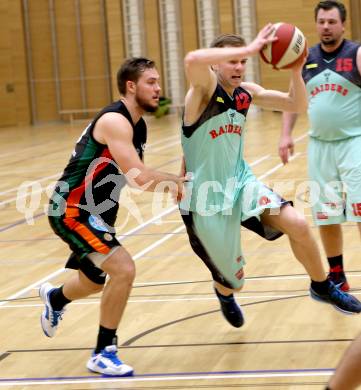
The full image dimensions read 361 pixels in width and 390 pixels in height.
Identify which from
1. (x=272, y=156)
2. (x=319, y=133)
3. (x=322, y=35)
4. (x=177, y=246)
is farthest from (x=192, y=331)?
(x=272, y=156)

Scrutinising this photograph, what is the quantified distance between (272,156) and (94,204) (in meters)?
11.6

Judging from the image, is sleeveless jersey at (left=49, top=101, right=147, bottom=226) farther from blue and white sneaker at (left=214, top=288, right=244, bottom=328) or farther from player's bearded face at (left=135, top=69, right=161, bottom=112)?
blue and white sneaker at (left=214, top=288, right=244, bottom=328)

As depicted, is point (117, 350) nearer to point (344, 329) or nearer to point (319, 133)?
point (344, 329)

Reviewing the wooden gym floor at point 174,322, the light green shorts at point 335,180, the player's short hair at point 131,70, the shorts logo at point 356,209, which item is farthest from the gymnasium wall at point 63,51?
the player's short hair at point 131,70

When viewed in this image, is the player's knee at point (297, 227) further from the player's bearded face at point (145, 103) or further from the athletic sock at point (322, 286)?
the player's bearded face at point (145, 103)

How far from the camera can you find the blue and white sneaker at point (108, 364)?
17.5ft

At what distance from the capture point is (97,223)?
5492 mm

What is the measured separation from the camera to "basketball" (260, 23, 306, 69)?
5313 mm

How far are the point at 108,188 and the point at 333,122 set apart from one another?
198cm

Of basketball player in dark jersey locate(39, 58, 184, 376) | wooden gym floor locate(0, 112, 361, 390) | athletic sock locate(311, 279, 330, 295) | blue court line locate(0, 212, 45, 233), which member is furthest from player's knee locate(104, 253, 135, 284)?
blue court line locate(0, 212, 45, 233)

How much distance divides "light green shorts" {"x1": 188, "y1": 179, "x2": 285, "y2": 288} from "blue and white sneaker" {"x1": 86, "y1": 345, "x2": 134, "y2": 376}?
87cm

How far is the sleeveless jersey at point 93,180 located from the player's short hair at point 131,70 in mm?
122

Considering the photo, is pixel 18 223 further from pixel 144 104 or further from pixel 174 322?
pixel 144 104

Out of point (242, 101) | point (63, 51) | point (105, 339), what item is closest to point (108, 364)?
point (105, 339)
